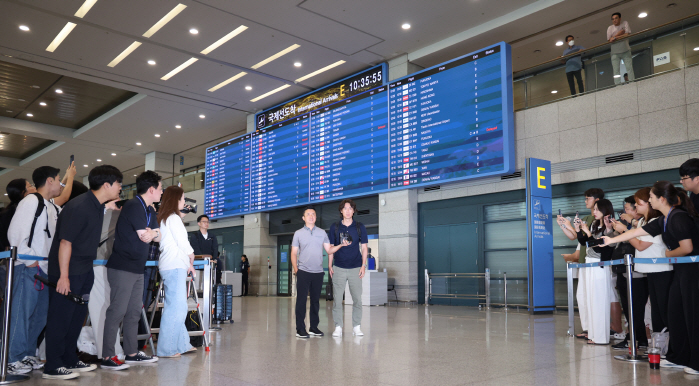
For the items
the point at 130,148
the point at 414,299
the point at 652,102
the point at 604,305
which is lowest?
the point at 414,299

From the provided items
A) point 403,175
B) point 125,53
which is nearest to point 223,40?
point 125,53

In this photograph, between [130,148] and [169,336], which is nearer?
[169,336]

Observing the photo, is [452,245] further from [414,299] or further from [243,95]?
[243,95]

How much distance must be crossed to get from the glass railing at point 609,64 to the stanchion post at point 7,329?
993 cm

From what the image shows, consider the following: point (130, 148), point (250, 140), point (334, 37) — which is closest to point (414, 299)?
point (334, 37)

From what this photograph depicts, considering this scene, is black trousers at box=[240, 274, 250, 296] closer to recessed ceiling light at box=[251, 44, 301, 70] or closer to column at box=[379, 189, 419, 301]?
column at box=[379, 189, 419, 301]

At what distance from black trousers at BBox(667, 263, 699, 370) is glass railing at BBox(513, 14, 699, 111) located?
21.1 ft

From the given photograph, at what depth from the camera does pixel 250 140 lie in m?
17.3

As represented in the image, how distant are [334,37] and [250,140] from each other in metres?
6.44

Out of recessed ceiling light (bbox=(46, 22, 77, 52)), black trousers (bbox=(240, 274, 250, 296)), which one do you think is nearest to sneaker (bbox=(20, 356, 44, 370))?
recessed ceiling light (bbox=(46, 22, 77, 52))

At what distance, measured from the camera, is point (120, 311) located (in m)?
4.31

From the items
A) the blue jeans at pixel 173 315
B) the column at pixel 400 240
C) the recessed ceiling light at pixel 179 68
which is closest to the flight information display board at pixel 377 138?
the column at pixel 400 240

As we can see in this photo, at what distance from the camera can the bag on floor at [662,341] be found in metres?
4.24

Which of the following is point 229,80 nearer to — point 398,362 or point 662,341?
point 398,362
